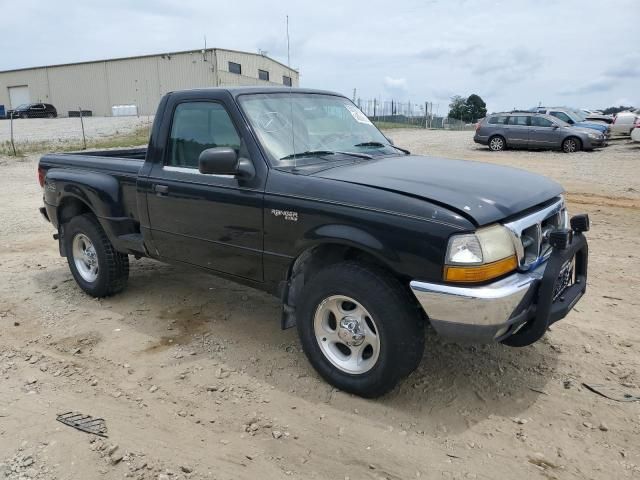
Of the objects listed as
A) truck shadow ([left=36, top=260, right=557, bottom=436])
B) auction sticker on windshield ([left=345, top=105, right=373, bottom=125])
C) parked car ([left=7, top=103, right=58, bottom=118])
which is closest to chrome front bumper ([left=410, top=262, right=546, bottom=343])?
truck shadow ([left=36, top=260, right=557, bottom=436])

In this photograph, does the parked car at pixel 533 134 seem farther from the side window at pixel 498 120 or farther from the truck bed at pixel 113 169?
the truck bed at pixel 113 169

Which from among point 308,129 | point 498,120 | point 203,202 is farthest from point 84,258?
point 498,120

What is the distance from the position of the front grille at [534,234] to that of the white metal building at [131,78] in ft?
140

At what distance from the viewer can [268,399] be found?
3.41 meters

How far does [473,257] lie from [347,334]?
957 mm

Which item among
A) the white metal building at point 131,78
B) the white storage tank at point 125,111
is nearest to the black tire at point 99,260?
the white metal building at point 131,78

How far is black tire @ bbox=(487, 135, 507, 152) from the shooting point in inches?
810

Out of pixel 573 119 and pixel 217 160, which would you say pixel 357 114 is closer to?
pixel 217 160

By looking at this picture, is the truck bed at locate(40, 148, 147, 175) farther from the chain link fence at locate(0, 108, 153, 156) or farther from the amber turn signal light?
the chain link fence at locate(0, 108, 153, 156)

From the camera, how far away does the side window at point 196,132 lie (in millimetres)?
3914

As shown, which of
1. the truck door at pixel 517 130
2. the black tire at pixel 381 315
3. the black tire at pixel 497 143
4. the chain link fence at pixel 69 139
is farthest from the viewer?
the chain link fence at pixel 69 139

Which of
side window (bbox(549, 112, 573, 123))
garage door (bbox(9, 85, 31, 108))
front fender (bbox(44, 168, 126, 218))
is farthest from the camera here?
garage door (bbox(9, 85, 31, 108))

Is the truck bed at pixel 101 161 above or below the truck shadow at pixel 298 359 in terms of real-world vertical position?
above

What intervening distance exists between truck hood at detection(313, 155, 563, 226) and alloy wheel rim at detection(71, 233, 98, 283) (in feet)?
9.47
